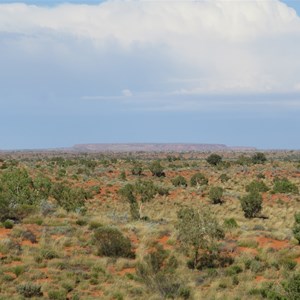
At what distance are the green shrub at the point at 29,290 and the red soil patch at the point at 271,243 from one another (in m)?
9.73

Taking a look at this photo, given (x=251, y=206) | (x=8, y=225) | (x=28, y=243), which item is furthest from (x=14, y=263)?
(x=251, y=206)

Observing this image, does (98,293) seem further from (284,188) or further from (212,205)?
(284,188)

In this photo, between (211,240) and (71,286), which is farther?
(211,240)

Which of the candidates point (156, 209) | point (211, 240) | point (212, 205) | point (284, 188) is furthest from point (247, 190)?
point (211, 240)

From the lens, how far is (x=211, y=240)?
1781cm

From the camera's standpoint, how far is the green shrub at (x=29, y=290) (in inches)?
529

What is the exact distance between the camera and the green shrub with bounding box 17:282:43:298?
13.4m

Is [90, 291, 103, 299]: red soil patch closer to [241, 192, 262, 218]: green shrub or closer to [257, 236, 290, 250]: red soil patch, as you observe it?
[257, 236, 290, 250]: red soil patch

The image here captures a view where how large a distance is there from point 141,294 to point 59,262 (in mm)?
3815

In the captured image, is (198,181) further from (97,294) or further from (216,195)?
(97,294)

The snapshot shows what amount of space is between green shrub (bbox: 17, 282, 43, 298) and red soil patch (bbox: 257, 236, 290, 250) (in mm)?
9733

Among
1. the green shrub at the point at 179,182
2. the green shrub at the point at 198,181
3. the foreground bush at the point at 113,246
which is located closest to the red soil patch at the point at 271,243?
the foreground bush at the point at 113,246

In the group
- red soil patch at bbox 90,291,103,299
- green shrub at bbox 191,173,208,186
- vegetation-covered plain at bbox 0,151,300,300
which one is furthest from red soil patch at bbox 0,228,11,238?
green shrub at bbox 191,173,208,186

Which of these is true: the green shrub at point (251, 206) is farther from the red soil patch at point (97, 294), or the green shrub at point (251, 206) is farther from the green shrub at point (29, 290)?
the green shrub at point (29, 290)
